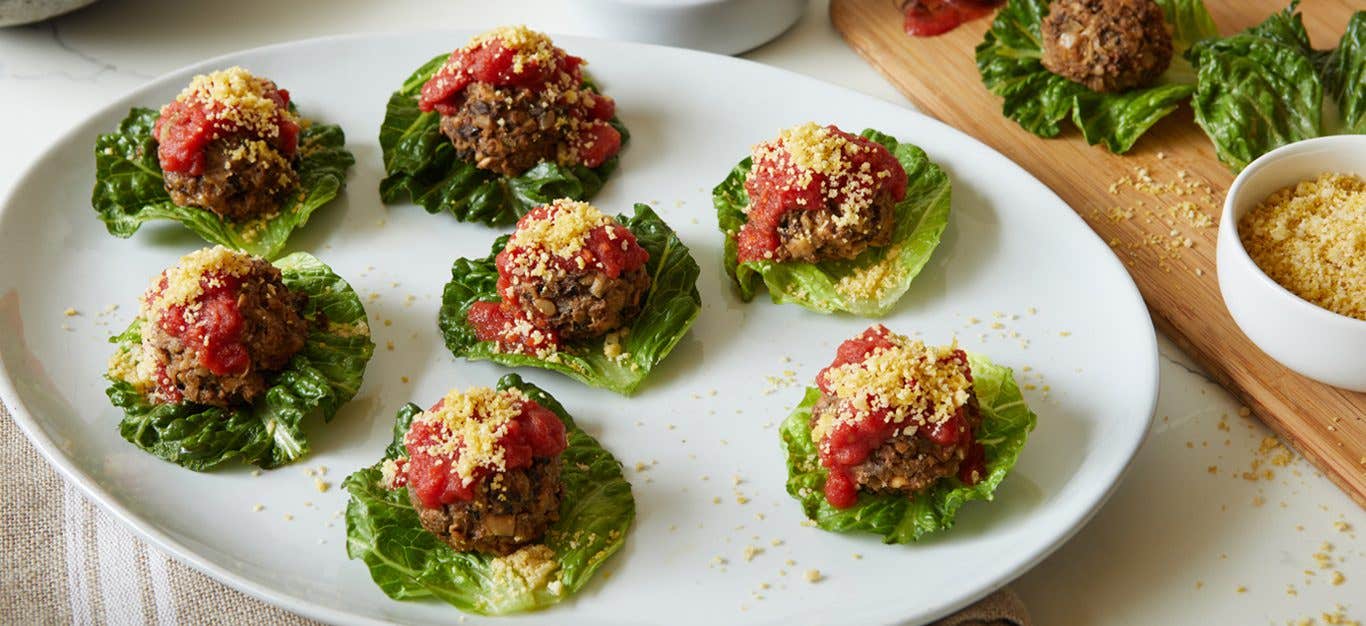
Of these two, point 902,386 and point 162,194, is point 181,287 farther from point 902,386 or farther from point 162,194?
point 902,386

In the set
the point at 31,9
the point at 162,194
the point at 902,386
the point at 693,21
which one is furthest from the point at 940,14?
the point at 31,9

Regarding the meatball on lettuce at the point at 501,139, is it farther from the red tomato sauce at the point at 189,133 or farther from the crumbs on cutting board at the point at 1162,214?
the crumbs on cutting board at the point at 1162,214

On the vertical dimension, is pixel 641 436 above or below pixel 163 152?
below

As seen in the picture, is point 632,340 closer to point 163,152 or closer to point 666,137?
point 666,137

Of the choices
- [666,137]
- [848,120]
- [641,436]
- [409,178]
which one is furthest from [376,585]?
[848,120]

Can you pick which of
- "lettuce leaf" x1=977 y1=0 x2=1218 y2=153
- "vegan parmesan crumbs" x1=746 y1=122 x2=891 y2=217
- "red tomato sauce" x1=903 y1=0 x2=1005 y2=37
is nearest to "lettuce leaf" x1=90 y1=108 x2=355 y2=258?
"vegan parmesan crumbs" x1=746 y1=122 x2=891 y2=217

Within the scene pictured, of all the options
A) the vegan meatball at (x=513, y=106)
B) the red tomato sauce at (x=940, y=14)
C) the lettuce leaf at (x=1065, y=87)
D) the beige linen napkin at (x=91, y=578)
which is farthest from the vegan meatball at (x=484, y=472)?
the red tomato sauce at (x=940, y=14)

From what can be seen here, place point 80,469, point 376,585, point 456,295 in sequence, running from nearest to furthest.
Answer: point 376,585 < point 80,469 < point 456,295
